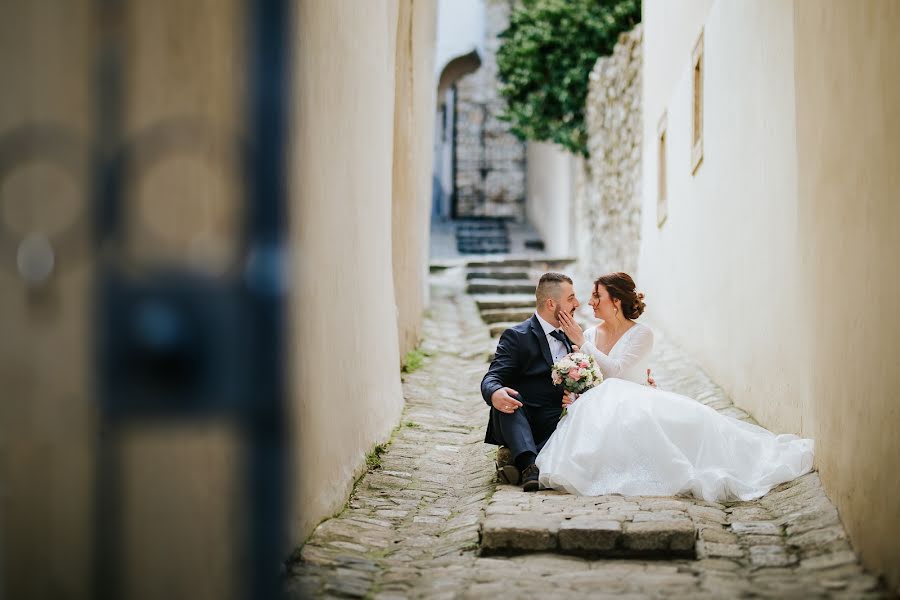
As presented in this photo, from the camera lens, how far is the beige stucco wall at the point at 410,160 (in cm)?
941

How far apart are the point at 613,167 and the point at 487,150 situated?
13.2 meters

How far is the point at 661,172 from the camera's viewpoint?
11469 millimetres

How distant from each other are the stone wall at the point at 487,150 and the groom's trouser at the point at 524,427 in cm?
2163

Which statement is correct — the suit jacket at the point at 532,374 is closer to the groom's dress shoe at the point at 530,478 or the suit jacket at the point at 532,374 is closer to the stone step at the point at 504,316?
the groom's dress shoe at the point at 530,478

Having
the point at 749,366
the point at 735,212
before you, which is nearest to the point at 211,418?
the point at 749,366

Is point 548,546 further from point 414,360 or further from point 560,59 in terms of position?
point 560,59

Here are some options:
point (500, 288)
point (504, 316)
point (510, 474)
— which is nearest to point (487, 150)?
point (500, 288)

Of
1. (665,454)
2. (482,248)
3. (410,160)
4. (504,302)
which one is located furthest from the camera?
(482,248)

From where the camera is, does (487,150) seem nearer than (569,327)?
No

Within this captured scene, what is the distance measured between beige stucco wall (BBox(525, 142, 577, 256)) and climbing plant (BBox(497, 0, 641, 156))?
68 cm

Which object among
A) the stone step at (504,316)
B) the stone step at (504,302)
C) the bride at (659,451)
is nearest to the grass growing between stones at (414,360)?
the stone step at (504,316)

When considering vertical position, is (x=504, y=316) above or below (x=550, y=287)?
below

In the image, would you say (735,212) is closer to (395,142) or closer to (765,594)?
(395,142)

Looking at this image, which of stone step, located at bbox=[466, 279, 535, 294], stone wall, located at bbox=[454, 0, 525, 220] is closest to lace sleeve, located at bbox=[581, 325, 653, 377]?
stone step, located at bbox=[466, 279, 535, 294]
